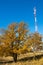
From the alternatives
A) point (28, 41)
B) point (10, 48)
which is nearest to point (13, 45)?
point (10, 48)

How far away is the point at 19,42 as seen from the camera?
31.6 m

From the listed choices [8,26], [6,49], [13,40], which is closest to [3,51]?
[6,49]

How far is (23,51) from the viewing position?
2991cm

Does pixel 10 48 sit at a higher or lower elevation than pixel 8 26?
lower

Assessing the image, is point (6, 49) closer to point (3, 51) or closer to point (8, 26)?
point (3, 51)

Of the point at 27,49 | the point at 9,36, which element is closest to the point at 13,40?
the point at 9,36

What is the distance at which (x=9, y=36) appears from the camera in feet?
102

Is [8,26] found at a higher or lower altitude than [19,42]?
higher

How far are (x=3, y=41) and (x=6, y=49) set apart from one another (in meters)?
1.49

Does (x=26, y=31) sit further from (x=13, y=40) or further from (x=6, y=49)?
(x=6, y=49)

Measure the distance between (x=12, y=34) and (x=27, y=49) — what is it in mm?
3868

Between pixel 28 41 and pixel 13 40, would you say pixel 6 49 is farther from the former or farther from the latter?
pixel 28 41

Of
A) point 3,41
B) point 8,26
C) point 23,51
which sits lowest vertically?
point 23,51

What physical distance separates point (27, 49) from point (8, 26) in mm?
5340
